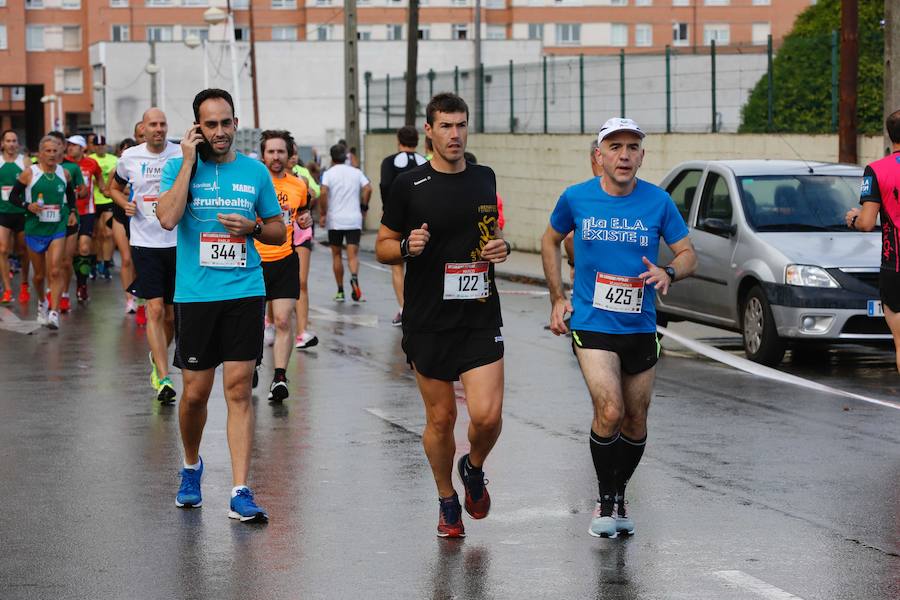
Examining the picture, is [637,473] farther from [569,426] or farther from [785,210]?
[785,210]

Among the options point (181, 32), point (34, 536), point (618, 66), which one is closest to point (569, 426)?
point (34, 536)

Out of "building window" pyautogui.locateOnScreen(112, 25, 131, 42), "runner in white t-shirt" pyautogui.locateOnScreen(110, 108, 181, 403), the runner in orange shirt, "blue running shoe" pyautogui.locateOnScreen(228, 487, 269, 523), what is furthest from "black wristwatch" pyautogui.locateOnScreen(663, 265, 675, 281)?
"building window" pyautogui.locateOnScreen(112, 25, 131, 42)

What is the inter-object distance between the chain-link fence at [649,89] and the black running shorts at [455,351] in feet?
51.7

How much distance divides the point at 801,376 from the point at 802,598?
7.23 m

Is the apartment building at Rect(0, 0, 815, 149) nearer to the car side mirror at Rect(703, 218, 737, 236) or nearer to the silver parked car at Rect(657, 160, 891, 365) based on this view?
the silver parked car at Rect(657, 160, 891, 365)

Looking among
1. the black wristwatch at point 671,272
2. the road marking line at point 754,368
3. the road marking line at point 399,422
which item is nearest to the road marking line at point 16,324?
the road marking line at point 754,368

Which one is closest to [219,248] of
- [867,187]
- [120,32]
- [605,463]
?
[605,463]

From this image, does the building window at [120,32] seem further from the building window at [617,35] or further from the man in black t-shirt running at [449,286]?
the man in black t-shirt running at [449,286]

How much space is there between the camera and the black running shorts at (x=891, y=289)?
10102 millimetres

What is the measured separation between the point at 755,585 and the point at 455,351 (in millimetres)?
1695

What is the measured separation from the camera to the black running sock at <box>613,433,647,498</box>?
762 centimetres

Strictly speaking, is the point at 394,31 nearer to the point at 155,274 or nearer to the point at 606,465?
the point at 155,274

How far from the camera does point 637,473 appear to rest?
9125mm

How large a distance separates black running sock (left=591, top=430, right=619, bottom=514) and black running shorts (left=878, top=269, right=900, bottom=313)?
127 inches
